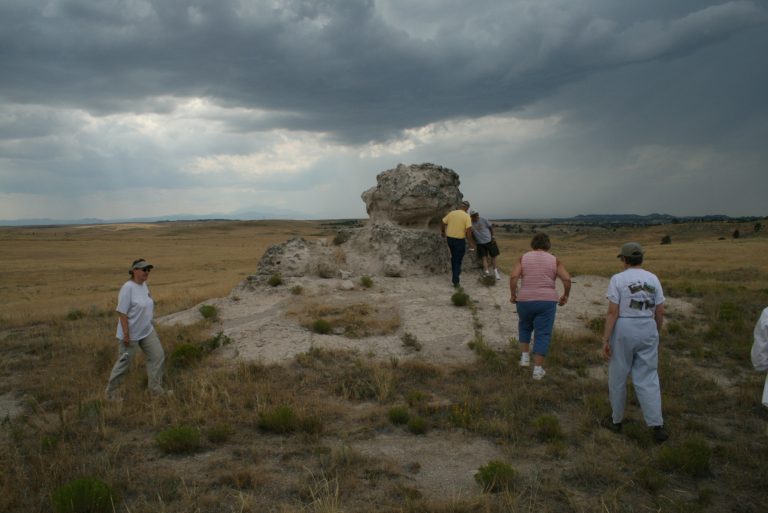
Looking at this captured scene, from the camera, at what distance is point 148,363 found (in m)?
8.75

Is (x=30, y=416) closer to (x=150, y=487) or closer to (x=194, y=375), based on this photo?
(x=194, y=375)

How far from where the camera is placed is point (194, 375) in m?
9.66

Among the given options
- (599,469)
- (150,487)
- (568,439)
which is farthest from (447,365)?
(150,487)

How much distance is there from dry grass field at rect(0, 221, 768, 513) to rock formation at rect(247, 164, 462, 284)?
562 cm

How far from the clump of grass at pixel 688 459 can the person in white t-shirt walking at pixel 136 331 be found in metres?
7.42

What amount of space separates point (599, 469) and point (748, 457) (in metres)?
2.02

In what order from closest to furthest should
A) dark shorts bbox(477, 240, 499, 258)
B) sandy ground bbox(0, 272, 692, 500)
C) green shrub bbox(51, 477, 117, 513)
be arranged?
green shrub bbox(51, 477, 117, 513)
sandy ground bbox(0, 272, 692, 500)
dark shorts bbox(477, 240, 499, 258)

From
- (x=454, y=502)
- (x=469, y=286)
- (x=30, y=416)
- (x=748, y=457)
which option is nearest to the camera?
(x=454, y=502)

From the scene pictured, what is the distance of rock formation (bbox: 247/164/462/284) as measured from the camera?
17391mm

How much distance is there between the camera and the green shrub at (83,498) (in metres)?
5.15

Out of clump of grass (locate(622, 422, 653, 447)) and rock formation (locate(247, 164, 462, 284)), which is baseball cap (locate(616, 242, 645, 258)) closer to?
clump of grass (locate(622, 422, 653, 447))

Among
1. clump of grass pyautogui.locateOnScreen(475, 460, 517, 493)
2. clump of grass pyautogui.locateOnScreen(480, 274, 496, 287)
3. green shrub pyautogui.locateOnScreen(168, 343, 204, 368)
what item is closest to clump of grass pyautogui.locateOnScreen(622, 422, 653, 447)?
clump of grass pyautogui.locateOnScreen(475, 460, 517, 493)

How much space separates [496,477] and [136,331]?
601cm

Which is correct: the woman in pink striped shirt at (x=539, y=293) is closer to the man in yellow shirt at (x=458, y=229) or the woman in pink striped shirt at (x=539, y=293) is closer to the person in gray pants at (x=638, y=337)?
the person in gray pants at (x=638, y=337)
